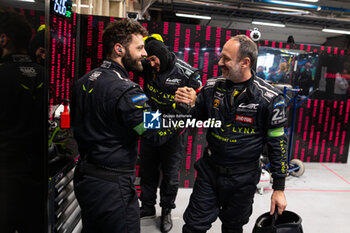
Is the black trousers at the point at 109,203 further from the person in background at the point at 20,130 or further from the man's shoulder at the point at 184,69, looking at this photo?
the man's shoulder at the point at 184,69

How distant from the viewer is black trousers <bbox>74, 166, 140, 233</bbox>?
5.17 feet

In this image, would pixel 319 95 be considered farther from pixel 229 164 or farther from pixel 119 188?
pixel 119 188

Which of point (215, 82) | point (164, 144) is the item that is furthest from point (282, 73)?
point (215, 82)

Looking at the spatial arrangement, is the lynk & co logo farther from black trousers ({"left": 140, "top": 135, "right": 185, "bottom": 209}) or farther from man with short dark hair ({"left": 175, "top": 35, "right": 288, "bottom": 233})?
black trousers ({"left": 140, "top": 135, "right": 185, "bottom": 209})

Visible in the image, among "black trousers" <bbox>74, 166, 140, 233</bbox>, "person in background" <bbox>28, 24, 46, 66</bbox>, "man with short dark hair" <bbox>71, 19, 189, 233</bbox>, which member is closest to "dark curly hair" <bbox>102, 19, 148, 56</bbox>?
"man with short dark hair" <bbox>71, 19, 189, 233</bbox>

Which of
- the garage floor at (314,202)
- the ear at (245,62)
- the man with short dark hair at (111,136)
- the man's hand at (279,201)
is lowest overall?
the garage floor at (314,202)

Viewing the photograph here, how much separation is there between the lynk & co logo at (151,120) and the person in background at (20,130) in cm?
52

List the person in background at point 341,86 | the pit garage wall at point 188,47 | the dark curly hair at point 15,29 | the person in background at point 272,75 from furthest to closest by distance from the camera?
the person in background at point 341,86 < the person in background at point 272,75 < the pit garage wall at point 188,47 < the dark curly hair at point 15,29

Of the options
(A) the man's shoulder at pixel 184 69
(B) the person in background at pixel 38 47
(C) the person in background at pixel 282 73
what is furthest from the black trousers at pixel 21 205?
(C) the person in background at pixel 282 73

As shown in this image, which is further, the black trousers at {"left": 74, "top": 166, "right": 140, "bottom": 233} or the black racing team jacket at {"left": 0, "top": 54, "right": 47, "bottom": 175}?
the black trousers at {"left": 74, "top": 166, "right": 140, "bottom": 233}

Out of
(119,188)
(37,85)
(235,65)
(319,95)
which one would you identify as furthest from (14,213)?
(319,95)

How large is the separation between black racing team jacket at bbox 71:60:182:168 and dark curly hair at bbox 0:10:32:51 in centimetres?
40

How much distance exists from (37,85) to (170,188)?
1.68 m

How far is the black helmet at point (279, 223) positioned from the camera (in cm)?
183
